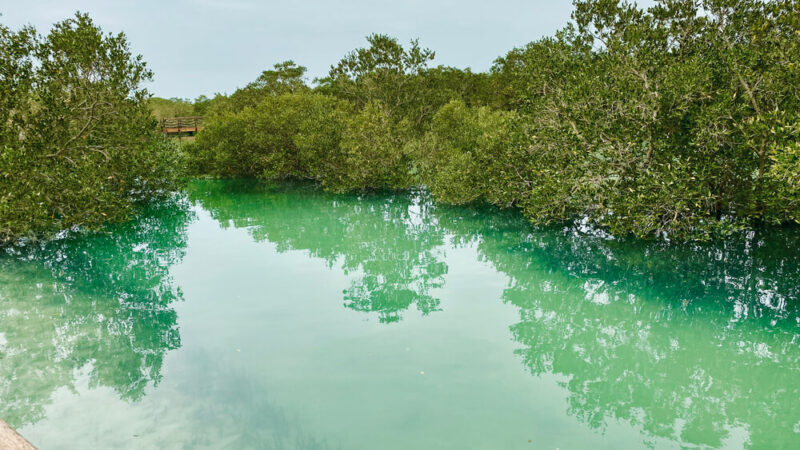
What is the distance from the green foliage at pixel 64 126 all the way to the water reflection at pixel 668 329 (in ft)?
53.7

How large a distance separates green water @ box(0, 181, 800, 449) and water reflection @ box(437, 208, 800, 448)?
0.19ft

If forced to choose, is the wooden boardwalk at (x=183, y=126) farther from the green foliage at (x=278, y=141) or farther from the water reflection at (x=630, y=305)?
the water reflection at (x=630, y=305)

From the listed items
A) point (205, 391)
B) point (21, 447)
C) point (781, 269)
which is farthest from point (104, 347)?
point (781, 269)

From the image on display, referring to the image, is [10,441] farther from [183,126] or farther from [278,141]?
[183,126]

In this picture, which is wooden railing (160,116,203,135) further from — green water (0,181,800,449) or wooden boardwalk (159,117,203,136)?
green water (0,181,800,449)

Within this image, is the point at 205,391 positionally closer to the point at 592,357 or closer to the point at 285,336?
the point at 285,336

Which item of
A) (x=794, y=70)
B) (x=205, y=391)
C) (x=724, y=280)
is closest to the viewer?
(x=205, y=391)

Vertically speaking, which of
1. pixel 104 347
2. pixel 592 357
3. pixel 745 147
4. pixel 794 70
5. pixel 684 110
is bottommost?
pixel 104 347

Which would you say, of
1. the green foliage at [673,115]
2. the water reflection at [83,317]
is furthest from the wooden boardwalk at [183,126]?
the green foliage at [673,115]

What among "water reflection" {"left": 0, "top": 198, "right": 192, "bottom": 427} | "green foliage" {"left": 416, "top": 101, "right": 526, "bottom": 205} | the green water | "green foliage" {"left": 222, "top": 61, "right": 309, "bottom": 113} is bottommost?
"water reflection" {"left": 0, "top": 198, "right": 192, "bottom": 427}

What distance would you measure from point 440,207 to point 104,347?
21.6m

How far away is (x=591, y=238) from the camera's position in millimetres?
22344

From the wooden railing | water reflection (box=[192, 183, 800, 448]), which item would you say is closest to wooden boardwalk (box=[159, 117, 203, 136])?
the wooden railing

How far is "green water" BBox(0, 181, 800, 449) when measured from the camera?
885 centimetres
